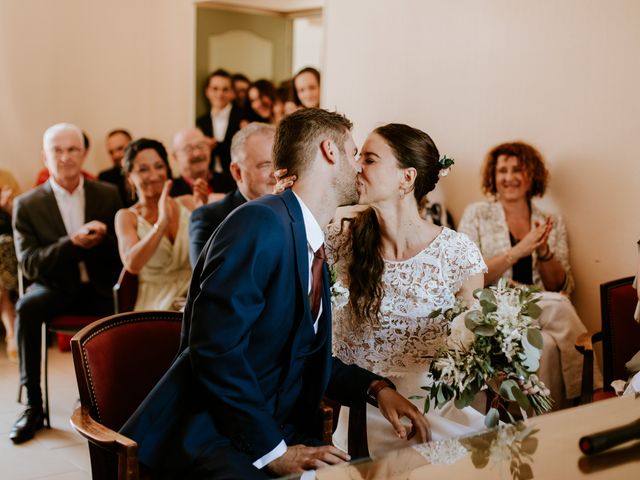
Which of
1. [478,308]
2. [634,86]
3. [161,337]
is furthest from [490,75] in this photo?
[161,337]

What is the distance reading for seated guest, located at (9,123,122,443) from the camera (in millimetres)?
4305

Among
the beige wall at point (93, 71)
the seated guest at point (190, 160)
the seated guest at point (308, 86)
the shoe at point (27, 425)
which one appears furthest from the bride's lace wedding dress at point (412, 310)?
the beige wall at point (93, 71)

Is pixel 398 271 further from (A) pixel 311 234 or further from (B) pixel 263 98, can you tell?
(B) pixel 263 98

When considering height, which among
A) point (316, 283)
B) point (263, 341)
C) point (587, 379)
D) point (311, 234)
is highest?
point (311, 234)

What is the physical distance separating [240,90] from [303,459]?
584 cm

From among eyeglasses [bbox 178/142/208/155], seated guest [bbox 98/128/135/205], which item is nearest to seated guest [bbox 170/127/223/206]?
eyeglasses [bbox 178/142/208/155]

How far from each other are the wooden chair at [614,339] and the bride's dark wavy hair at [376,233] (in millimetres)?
943

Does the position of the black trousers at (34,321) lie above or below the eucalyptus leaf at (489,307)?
below

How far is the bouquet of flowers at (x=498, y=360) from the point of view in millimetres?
2203

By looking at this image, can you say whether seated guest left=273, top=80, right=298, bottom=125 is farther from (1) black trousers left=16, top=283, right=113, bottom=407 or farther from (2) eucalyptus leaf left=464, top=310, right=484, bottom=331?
(2) eucalyptus leaf left=464, top=310, right=484, bottom=331

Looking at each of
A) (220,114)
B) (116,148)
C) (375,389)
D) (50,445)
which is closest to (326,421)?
(375,389)

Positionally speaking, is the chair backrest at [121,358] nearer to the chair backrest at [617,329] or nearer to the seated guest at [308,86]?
the chair backrest at [617,329]

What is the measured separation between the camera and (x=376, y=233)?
2.85m

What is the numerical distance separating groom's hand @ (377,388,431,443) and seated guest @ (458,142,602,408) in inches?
72.4
